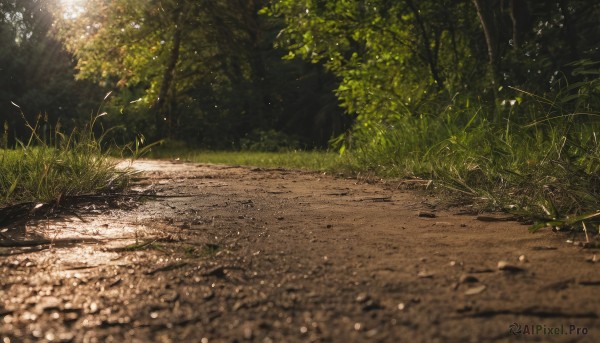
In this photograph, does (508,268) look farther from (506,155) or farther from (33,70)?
(33,70)

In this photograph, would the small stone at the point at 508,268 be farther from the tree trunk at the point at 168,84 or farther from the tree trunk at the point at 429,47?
the tree trunk at the point at 168,84

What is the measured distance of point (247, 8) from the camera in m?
17.1

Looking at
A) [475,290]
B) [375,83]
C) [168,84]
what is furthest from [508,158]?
[168,84]

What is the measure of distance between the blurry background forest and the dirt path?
89cm

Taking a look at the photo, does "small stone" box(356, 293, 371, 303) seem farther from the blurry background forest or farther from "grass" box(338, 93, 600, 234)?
the blurry background forest

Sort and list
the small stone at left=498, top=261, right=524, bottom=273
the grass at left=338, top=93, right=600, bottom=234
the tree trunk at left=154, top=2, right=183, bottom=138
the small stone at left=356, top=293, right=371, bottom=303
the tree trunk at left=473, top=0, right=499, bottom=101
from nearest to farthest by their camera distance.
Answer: the small stone at left=356, top=293, right=371, bottom=303, the small stone at left=498, top=261, right=524, bottom=273, the grass at left=338, top=93, right=600, bottom=234, the tree trunk at left=473, top=0, right=499, bottom=101, the tree trunk at left=154, top=2, right=183, bottom=138

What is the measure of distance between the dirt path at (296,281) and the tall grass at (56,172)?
2.12 feet

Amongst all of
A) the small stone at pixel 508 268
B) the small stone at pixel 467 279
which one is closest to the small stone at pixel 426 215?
the small stone at pixel 508 268

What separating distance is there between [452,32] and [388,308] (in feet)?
23.6

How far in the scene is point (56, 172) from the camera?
409 centimetres

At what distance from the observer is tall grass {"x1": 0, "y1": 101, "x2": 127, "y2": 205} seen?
3.83 metres

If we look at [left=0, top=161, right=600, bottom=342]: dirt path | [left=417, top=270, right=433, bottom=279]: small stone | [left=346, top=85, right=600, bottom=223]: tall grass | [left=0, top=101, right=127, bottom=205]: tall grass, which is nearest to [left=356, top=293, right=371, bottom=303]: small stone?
[left=0, top=161, right=600, bottom=342]: dirt path

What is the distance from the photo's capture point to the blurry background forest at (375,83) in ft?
13.7

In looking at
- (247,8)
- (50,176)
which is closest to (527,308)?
(50,176)
